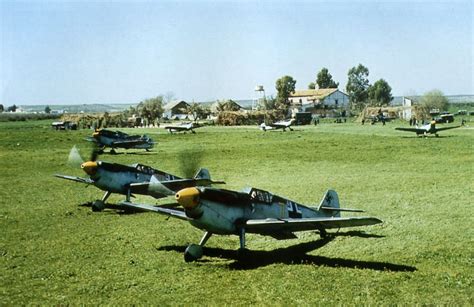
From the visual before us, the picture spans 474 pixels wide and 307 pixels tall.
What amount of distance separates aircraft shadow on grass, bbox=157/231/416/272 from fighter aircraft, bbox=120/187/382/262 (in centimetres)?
48

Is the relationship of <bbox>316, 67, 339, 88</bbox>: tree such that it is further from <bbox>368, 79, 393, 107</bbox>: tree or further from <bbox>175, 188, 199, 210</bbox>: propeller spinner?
<bbox>175, 188, 199, 210</bbox>: propeller spinner

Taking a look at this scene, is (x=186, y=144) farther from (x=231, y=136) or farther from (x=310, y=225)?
(x=310, y=225)

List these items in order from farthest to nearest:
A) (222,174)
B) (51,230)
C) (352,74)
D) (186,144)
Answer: (352,74), (186,144), (222,174), (51,230)

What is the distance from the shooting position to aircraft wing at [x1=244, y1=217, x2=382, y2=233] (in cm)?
1058

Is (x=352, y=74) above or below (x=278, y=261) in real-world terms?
above

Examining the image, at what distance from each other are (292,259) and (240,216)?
5.53 feet

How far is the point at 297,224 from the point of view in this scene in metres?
11.0

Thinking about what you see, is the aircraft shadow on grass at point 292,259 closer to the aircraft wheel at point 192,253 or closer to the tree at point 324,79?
the aircraft wheel at point 192,253

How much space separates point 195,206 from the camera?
10375 millimetres

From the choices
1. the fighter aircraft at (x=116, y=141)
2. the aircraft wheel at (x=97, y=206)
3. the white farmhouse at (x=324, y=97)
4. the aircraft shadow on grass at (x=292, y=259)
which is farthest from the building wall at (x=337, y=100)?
the aircraft shadow on grass at (x=292, y=259)

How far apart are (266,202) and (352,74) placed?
163 m

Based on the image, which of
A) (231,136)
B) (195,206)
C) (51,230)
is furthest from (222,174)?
(231,136)

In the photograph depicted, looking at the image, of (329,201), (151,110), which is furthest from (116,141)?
(151,110)

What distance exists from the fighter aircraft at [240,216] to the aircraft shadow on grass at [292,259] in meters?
0.48
